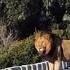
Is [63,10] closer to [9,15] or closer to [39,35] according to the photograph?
[9,15]

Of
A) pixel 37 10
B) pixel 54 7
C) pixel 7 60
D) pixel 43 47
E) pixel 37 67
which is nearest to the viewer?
pixel 43 47

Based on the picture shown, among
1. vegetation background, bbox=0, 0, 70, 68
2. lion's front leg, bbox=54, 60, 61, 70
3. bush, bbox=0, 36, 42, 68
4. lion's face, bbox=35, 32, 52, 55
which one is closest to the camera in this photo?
lion's face, bbox=35, 32, 52, 55

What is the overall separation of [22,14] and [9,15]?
82 centimetres

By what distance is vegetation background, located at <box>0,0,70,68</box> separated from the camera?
564 inches

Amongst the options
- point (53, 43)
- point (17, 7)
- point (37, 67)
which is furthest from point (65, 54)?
point (17, 7)

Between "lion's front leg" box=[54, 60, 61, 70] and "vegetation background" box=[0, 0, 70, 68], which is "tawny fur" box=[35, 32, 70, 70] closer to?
"lion's front leg" box=[54, 60, 61, 70]

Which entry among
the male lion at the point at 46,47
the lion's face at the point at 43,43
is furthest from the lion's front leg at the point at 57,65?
the lion's face at the point at 43,43

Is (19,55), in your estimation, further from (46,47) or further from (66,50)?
(46,47)

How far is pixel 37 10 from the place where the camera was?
23.2 m

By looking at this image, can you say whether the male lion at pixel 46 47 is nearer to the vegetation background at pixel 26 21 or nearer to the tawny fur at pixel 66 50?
the tawny fur at pixel 66 50

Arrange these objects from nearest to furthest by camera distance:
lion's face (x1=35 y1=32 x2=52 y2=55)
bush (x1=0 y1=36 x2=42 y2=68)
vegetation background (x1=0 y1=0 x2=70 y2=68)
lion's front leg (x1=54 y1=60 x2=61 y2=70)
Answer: lion's face (x1=35 y1=32 x2=52 y2=55) < lion's front leg (x1=54 y1=60 x2=61 y2=70) < bush (x1=0 y1=36 x2=42 y2=68) < vegetation background (x1=0 y1=0 x2=70 y2=68)

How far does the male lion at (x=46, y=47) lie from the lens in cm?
261

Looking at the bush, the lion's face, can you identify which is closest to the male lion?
the lion's face

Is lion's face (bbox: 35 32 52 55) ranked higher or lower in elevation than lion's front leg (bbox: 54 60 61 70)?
higher
